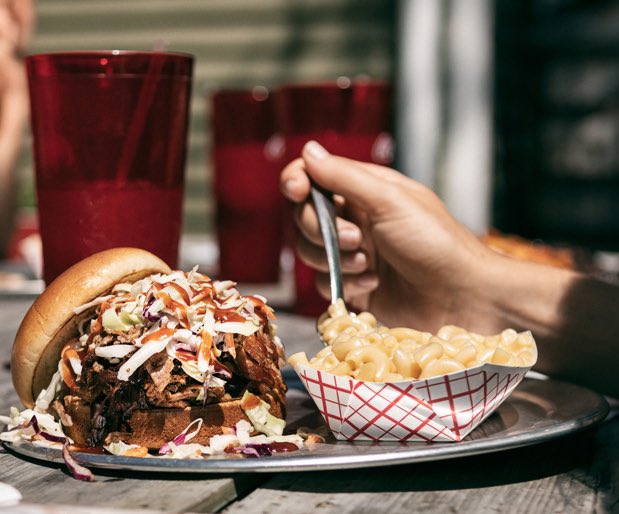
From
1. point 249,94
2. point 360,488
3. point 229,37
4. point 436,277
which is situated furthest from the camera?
point 229,37

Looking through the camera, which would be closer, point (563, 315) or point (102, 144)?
point (102, 144)

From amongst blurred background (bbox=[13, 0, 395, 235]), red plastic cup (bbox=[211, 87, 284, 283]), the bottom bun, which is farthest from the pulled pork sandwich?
blurred background (bbox=[13, 0, 395, 235])

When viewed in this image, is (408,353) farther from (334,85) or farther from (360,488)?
(334,85)

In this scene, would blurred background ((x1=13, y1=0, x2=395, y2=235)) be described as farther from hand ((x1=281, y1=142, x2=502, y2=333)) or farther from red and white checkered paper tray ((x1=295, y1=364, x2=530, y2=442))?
red and white checkered paper tray ((x1=295, y1=364, x2=530, y2=442))

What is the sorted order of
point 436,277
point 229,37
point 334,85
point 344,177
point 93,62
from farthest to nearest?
point 229,37, point 334,85, point 436,277, point 344,177, point 93,62

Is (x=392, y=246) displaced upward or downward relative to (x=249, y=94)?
downward

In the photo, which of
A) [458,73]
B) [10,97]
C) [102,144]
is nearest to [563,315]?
[102,144]

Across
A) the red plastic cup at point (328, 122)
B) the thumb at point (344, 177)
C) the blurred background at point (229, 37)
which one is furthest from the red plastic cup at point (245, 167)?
the blurred background at point (229, 37)
